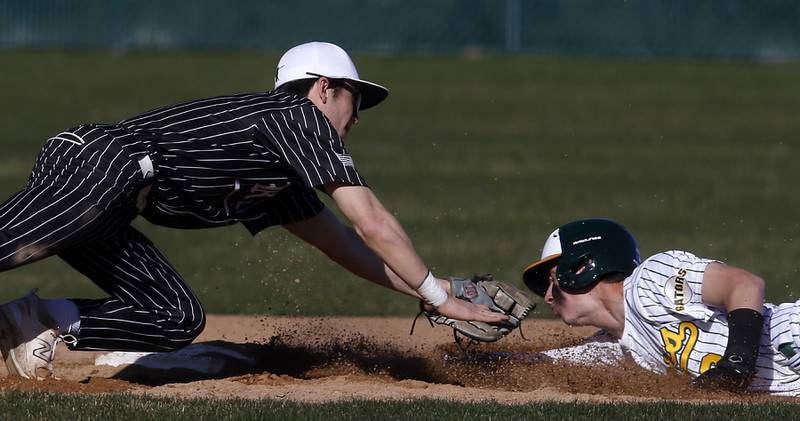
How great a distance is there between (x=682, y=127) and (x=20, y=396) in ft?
55.3

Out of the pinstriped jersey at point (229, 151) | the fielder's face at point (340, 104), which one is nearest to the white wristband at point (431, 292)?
the pinstriped jersey at point (229, 151)

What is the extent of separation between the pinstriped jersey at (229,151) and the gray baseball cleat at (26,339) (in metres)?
0.70

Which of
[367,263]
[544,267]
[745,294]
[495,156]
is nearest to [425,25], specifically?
[495,156]

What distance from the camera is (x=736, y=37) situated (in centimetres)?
3041

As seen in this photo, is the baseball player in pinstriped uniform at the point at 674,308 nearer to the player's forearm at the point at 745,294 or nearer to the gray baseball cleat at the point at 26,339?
the player's forearm at the point at 745,294

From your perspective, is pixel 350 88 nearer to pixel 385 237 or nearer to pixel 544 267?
pixel 385 237

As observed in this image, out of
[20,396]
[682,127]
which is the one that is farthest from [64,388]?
[682,127]

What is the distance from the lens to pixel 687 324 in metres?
6.04

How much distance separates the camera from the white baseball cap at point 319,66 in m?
5.84

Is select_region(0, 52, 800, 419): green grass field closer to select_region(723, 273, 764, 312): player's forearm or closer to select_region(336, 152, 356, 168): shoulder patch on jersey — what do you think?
select_region(723, 273, 764, 312): player's forearm

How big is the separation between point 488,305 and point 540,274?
475 millimetres

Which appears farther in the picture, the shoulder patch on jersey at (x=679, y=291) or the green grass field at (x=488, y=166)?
the green grass field at (x=488, y=166)

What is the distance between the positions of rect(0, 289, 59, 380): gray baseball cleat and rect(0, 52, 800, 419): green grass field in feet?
1.60

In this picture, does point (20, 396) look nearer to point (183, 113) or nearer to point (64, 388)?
point (64, 388)
